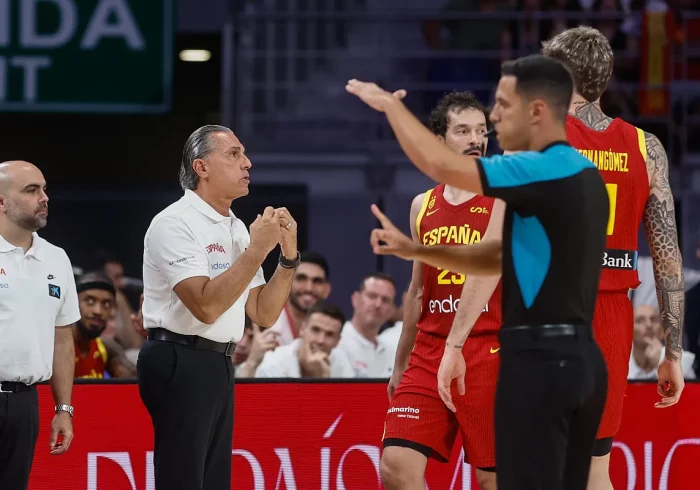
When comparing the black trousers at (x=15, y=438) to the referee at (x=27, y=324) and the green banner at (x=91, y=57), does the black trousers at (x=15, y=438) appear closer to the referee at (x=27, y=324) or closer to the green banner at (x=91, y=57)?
the referee at (x=27, y=324)

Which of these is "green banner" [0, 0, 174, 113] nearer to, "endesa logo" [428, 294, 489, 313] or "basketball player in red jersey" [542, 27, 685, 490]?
"endesa logo" [428, 294, 489, 313]

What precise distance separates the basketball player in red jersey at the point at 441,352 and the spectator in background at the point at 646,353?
2852 mm

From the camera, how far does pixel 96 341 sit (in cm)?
704

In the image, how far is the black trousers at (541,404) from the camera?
3305mm

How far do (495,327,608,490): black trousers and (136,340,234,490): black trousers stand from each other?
1545mm

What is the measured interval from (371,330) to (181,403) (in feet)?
11.6

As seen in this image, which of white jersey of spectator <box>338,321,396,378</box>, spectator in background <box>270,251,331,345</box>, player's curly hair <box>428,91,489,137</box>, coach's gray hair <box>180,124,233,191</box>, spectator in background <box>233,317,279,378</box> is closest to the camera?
coach's gray hair <box>180,124,233,191</box>

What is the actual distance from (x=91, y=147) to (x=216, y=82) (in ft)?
5.43

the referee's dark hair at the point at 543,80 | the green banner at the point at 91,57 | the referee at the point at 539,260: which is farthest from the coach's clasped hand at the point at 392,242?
the green banner at the point at 91,57

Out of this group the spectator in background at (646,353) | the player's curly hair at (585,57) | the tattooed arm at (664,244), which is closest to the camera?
the player's curly hair at (585,57)

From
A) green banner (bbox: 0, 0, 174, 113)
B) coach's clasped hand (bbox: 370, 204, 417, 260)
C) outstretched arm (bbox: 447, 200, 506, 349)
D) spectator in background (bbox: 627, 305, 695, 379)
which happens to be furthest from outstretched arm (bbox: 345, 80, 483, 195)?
green banner (bbox: 0, 0, 174, 113)

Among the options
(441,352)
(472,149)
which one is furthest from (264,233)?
(472,149)

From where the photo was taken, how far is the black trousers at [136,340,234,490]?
14.9ft

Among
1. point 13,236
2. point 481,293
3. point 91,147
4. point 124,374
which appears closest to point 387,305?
point 124,374
